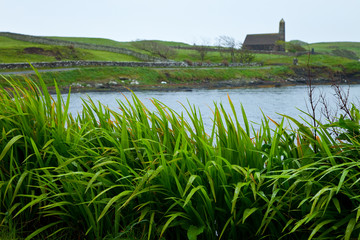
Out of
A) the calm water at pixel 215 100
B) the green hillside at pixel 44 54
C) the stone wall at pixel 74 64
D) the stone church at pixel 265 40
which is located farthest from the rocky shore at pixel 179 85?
the stone church at pixel 265 40

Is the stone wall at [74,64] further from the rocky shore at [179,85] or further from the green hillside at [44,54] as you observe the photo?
the green hillside at [44,54]

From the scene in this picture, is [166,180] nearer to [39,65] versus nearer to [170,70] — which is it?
[39,65]

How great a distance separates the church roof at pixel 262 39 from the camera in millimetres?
124938

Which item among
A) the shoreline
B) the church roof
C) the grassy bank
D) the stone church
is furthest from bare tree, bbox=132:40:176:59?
the church roof

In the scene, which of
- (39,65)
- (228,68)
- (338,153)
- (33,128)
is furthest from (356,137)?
(228,68)

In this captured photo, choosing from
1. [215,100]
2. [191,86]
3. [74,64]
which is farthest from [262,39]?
[215,100]

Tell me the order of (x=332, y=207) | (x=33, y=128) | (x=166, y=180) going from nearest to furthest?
(x=332, y=207), (x=166, y=180), (x=33, y=128)

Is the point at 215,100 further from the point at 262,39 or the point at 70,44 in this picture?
the point at 262,39

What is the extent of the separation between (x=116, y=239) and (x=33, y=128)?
1.85 meters

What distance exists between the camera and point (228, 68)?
235ft

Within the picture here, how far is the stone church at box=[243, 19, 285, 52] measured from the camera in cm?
12425

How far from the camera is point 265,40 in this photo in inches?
4978

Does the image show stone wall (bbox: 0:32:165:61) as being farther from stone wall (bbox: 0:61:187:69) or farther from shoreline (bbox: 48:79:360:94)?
shoreline (bbox: 48:79:360:94)

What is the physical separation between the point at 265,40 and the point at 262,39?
1.30 meters
